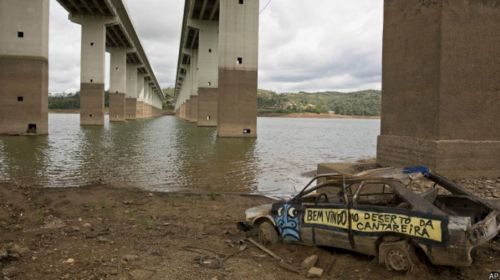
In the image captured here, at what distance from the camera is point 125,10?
176 feet

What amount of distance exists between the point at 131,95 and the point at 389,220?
91.0 metres

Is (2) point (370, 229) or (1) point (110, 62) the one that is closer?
(2) point (370, 229)

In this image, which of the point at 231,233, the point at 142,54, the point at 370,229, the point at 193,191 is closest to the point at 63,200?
the point at 193,191

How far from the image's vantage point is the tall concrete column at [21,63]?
2769 centimetres

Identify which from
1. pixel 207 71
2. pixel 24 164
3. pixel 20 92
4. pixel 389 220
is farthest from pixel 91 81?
pixel 389 220

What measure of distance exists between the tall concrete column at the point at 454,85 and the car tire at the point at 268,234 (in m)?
3.89

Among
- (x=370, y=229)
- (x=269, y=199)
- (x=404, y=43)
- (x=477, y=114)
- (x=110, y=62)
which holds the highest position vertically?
(x=110, y=62)

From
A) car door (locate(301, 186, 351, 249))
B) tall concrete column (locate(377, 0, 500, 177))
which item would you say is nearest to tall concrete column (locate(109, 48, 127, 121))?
→ tall concrete column (locate(377, 0, 500, 177))

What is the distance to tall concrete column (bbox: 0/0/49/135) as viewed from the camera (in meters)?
27.7

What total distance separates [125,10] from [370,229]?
54.4 m

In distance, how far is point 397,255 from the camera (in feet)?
15.6

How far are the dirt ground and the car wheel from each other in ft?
0.32

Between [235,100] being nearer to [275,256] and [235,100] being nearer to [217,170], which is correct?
[217,170]

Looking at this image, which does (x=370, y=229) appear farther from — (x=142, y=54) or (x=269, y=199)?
(x=142, y=54)
